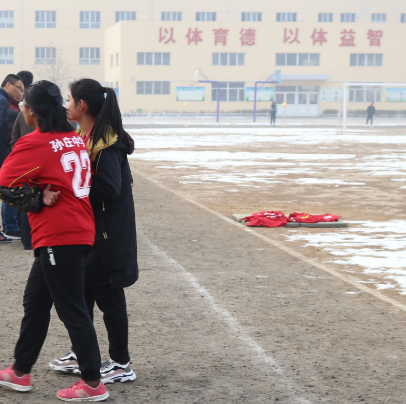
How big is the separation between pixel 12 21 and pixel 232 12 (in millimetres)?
24064

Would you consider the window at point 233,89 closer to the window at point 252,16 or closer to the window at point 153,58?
the window at point 153,58

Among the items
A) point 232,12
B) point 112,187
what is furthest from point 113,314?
point 232,12

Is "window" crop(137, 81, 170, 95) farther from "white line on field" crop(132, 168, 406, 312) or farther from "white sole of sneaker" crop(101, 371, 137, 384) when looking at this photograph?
"white sole of sneaker" crop(101, 371, 137, 384)

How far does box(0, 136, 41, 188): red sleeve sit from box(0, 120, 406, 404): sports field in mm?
1228

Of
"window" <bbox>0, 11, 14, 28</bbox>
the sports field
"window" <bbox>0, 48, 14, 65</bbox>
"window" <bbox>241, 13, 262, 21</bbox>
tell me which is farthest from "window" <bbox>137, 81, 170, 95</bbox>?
the sports field

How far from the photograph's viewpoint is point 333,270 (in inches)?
295

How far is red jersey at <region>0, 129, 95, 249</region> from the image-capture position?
3764 mm

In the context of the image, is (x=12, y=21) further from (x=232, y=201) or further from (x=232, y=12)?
(x=232, y=201)

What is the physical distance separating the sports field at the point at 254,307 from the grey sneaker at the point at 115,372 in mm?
64

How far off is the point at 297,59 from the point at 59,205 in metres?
67.9

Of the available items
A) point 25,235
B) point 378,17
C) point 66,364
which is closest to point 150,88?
point 378,17

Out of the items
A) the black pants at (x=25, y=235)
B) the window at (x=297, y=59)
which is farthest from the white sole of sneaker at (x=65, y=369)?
the window at (x=297, y=59)

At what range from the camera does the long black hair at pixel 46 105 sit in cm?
382

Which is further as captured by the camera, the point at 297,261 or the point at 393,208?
the point at 393,208
